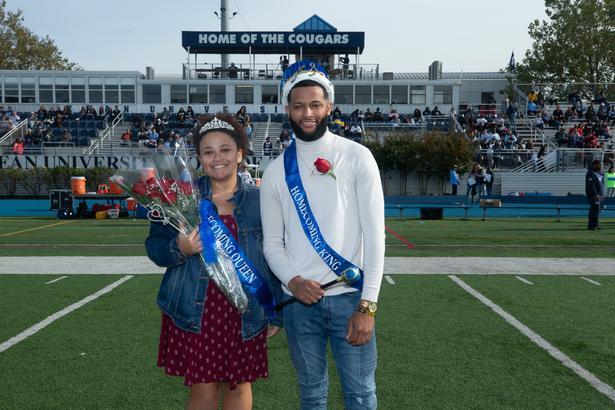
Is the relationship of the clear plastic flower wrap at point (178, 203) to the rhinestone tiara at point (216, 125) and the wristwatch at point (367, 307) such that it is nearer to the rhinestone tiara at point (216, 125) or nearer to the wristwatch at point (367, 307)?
the rhinestone tiara at point (216, 125)

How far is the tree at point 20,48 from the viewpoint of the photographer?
5716cm

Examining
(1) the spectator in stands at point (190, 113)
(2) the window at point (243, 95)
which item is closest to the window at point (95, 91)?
(1) the spectator in stands at point (190, 113)

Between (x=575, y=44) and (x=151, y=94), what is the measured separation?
36463 millimetres

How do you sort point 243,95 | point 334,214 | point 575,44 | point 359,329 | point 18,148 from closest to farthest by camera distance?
point 359,329
point 334,214
point 18,148
point 243,95
point 575,44

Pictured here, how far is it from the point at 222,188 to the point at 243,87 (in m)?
37.8

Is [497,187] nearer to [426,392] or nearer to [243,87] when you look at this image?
[243,87]

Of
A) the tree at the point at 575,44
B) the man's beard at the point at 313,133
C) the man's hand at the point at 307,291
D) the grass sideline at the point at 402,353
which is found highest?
the tree at the point at 575,44

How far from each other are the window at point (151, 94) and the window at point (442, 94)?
59.9 ft

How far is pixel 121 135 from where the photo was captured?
36.0 m

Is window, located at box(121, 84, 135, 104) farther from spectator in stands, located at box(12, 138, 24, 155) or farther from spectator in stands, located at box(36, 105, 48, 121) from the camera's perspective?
spectator in stands, located at box(12, 138, 24, 155)

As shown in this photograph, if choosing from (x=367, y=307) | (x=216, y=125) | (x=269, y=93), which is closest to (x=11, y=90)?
(x=269, y=93)

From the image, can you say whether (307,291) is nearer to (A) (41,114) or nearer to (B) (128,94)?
(A) (41,114)

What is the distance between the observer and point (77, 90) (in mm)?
40562

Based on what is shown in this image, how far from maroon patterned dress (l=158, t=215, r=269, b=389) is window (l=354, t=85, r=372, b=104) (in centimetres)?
3752
